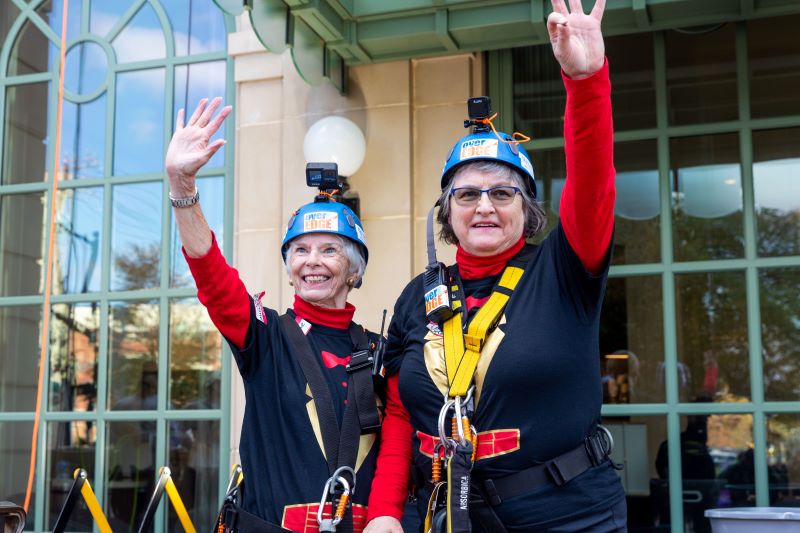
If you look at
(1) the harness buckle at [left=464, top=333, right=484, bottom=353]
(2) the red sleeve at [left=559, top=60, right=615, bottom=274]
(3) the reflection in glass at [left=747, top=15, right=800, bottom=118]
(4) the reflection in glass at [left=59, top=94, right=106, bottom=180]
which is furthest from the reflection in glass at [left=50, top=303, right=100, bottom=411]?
(2) the red sleeve at [left=559, top=60, right=615, bottom=274]

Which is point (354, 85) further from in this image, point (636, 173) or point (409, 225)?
point (636, 173)

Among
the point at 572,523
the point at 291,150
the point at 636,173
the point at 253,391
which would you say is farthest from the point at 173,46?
the point at 572,523

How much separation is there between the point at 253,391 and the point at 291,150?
2.60 metres

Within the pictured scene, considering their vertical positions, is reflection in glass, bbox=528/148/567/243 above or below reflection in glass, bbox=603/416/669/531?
above

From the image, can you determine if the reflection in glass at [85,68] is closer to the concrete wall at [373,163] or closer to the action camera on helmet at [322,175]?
the concrete wall at [373,163]

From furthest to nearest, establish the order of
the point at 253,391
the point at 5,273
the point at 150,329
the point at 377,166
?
the point at 5,273 < the point at 150,329 < the point at 377,166 < the point at 253,391

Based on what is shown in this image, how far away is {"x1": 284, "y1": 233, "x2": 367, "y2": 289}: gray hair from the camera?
11.5 feet

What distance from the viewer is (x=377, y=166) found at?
535 cm

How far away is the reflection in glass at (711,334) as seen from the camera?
4.95 meters

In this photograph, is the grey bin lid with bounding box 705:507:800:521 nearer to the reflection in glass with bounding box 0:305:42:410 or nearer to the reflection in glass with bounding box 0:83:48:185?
the reflection in glass with bounding box 0:305:42:410

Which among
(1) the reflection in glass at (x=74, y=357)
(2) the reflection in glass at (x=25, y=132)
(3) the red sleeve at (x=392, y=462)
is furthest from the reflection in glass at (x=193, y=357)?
(3) the red sleeve at (x=392, y=462)

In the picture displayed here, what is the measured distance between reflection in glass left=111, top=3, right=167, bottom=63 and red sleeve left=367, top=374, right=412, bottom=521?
3.97 m

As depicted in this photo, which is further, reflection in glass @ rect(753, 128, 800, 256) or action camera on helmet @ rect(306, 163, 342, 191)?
reflection in glass @ rect(753, 128, 800, 256)

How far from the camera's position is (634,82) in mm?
5234
